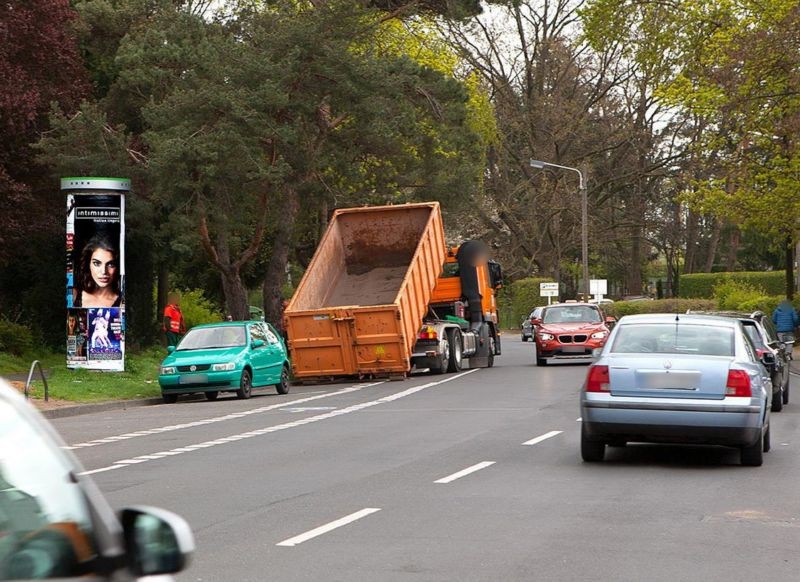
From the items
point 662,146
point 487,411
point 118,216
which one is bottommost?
point 487,411

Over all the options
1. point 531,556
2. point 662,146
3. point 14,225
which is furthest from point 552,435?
point 662,146

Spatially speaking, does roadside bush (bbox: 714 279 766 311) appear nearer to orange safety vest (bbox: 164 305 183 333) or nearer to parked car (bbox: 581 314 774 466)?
orange safety vest (bbox: 164 305 183 333)

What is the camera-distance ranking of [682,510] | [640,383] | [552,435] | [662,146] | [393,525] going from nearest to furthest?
1. [393,525]
2. [682,510]
3. [640,383]
4. [552,435]
5. [662,146]

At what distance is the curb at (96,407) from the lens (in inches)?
872

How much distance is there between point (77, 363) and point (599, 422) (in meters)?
18.2

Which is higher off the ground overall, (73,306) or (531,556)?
(73,306)

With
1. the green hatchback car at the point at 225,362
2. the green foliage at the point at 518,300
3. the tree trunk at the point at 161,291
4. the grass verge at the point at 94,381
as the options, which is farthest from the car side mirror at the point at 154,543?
the green foliage at the point at 518,300

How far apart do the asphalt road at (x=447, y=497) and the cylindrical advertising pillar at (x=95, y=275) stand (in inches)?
334

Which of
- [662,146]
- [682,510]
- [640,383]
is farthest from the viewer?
[662,146]

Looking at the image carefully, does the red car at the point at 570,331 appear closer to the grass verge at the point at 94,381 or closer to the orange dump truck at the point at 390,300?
the orange dump truck at the point at 390,300

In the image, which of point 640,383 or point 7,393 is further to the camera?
point 640,383

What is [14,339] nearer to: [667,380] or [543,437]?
[543,437]

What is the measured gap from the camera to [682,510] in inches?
411

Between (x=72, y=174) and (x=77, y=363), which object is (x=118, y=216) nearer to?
(x=77, y=363)
